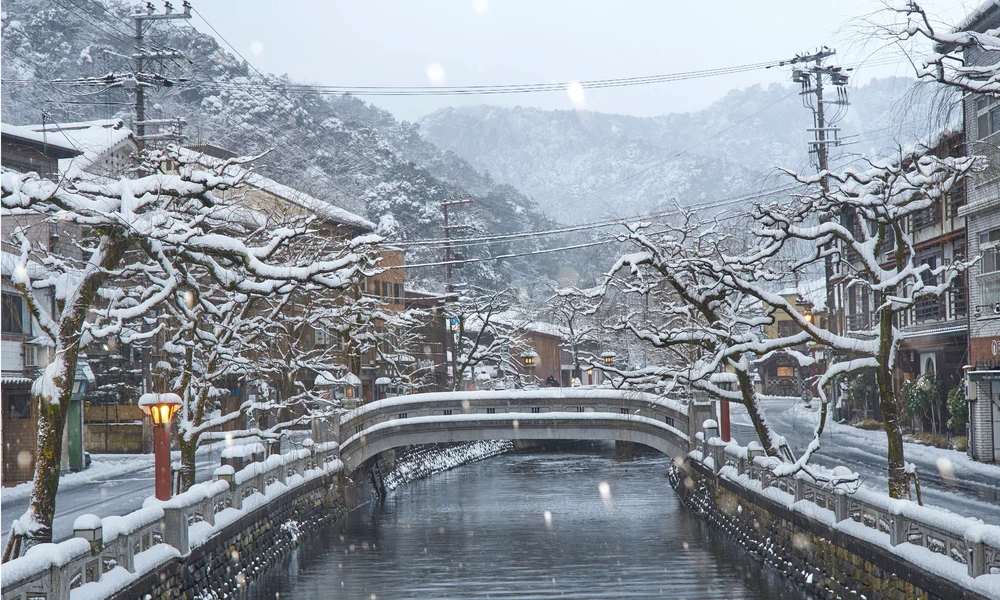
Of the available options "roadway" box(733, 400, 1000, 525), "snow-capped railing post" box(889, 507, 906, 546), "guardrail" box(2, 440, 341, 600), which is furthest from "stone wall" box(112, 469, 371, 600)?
"roadway" box(733, 400, 1000, 525)

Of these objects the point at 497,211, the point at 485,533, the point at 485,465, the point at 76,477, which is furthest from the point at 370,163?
the point at 485,533

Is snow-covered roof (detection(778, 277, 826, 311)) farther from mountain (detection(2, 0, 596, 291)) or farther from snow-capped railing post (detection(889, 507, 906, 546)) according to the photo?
snow-capped railing post (detection(889, 507, 906, 546))

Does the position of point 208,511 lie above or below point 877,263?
below

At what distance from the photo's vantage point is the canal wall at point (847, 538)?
1217 cm

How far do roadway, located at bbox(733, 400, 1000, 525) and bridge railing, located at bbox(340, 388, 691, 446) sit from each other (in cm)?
595

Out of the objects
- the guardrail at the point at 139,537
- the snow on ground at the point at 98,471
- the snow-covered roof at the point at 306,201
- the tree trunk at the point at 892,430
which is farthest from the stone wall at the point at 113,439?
the tree trunk at the point at 892,430

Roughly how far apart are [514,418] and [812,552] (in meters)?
17.9

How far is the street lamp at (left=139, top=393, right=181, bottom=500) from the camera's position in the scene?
17344 millimetres

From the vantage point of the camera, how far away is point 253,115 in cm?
7394

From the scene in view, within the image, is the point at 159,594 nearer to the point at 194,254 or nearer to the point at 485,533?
the point at 194,254

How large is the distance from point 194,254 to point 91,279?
4.86 feet

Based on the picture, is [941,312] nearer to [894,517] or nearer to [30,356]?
[894,517]

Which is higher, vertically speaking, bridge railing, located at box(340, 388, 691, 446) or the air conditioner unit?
the air conditioner unit

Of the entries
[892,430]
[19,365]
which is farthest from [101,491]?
[892,430]
